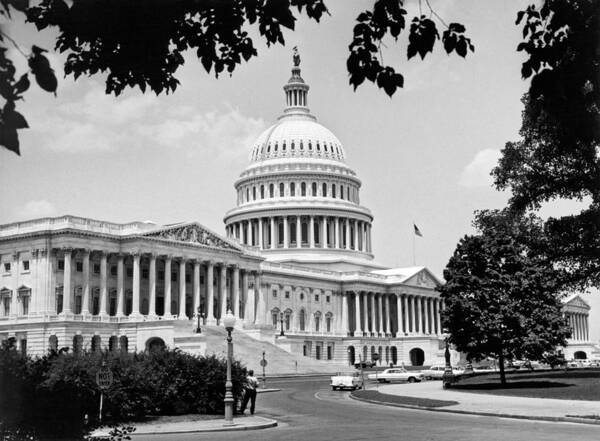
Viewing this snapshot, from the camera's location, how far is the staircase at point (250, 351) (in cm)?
9212

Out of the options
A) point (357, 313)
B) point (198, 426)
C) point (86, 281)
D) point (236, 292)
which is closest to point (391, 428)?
point (198, 426)

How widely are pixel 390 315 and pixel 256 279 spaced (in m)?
39.9

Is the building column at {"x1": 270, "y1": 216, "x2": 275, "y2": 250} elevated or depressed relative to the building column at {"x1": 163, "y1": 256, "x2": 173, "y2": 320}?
elevated

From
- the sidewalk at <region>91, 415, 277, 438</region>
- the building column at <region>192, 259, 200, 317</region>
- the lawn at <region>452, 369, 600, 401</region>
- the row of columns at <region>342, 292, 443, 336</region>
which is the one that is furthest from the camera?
the row of columns at <region>342, 292, 443, 336</region>

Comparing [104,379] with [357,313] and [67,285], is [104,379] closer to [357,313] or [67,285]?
[67,285]

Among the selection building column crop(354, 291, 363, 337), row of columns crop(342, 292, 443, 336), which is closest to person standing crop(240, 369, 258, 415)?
row of columns crop(342, 292, 443, 336)

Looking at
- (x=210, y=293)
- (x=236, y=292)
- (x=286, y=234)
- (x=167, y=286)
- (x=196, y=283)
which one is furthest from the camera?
(x=286, y=234)

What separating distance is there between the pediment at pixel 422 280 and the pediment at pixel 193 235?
48187 mm

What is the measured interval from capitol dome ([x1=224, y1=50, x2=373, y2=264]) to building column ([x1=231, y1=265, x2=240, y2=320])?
33.4 m

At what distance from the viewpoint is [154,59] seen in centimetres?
1066

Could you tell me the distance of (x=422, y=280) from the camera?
15988 cm

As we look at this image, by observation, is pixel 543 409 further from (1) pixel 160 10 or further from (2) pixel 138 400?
(1) pixel 160 10

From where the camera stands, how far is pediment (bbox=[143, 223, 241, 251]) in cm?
10550

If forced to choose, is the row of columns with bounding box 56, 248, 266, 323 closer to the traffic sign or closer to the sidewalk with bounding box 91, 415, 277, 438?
the sidewalk with bounding box 91, 415, 277, 438
